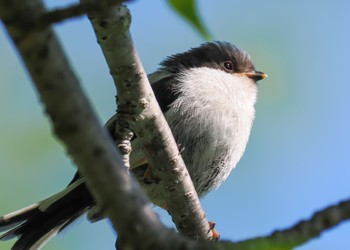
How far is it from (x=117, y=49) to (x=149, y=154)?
2.81 ft

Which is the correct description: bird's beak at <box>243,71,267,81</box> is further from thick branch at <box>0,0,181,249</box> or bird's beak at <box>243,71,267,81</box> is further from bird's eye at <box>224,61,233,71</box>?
thick branch at <box>0,0,181,249</box>

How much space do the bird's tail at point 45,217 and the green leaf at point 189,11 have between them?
11.2ft

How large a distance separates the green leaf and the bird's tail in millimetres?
3399

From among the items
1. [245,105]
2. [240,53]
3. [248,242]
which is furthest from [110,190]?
[240,53]

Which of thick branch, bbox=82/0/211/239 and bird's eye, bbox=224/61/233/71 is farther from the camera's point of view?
bird's eye, bbox=224/61/233/71

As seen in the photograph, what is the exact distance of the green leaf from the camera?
1.55 m

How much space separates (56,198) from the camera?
4.92 metres

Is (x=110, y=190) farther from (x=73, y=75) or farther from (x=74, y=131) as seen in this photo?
(x=73, y=75)

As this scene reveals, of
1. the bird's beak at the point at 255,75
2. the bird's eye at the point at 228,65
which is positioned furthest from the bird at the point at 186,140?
the bird's beak at the point at 255,75

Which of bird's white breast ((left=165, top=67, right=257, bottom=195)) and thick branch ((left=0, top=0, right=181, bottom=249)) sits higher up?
thick branch ((left=0, top=0, right=181, bottom=249))

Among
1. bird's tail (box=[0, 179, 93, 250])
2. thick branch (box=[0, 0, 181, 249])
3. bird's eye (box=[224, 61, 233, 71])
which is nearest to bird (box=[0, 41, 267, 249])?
bird's tail (box=[0, 179, 93, 250])

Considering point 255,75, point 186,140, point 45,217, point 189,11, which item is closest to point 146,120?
point 186,140

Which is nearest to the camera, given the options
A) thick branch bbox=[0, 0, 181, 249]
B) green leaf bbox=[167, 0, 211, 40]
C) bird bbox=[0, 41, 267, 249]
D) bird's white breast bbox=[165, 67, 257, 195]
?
thick branch bbox=[0, 0, 181, 249]

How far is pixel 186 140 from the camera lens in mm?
5105
